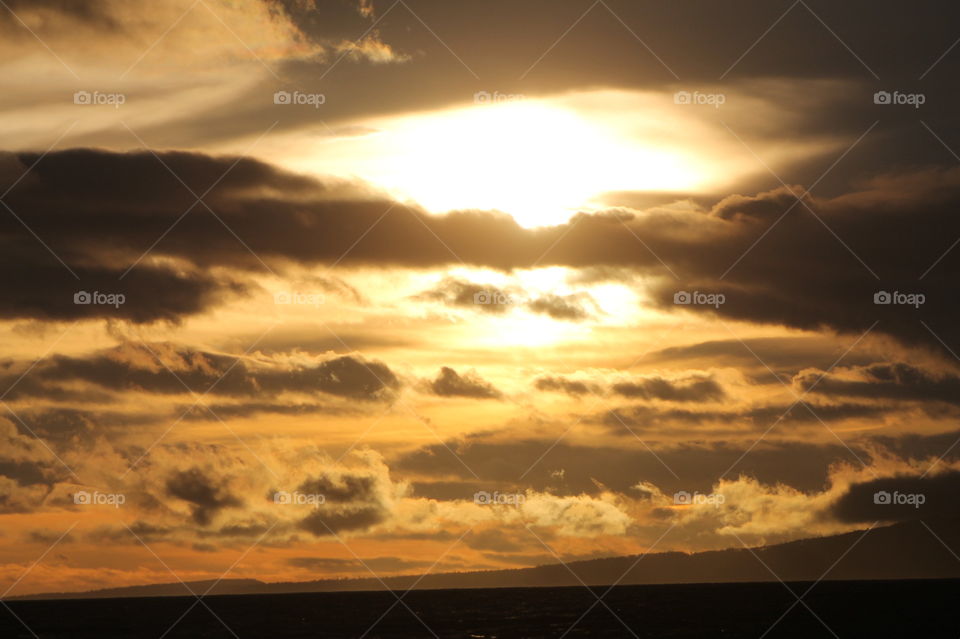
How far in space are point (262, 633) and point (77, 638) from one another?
32.6m

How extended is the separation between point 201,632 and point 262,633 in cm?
1116

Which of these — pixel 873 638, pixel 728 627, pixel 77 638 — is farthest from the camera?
pixel 77 638

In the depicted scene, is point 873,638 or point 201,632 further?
point 201,632

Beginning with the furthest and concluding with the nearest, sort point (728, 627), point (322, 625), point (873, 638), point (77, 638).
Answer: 1. point (322, 625)
2. point (77, 638)
3. point (728, 627)
4. point (873, 638)

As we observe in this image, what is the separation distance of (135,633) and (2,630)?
3340 cm

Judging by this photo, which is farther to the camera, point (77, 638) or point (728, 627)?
point (77, 638)

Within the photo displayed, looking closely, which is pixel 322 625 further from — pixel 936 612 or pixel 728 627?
pixel 936 612

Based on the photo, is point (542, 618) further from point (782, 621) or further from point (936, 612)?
point (936, 612)

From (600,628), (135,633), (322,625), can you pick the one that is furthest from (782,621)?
(135,633)

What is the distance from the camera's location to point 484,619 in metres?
197

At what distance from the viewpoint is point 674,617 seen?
19388cm

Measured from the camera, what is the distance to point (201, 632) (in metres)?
168

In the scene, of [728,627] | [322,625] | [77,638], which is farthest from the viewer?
[322,625]

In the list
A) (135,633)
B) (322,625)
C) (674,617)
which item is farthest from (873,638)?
(135,633)
